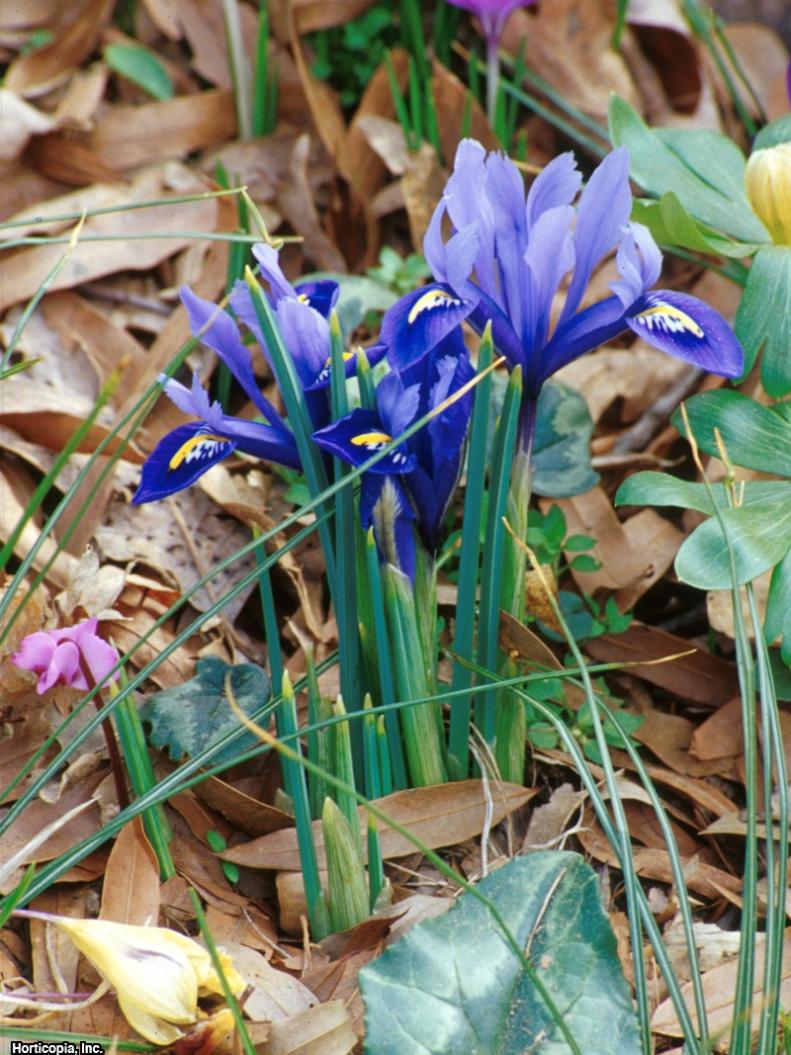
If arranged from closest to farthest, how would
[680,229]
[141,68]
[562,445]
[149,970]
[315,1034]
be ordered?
[149,970], [315,1034], [680,229], [562,445], [141,68]

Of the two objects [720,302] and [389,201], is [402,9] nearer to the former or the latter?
[389,201]

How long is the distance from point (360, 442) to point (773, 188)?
2.70 ft

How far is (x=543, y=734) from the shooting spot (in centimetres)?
176

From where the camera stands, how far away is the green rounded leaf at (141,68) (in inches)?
108

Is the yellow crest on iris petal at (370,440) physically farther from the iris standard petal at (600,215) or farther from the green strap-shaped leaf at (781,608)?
the green strap-shaped leaf at (781,608)

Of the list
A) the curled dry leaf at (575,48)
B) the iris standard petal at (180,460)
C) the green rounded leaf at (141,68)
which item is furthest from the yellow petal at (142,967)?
the curled dry leaf at (575,48)

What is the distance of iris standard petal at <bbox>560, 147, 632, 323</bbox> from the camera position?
143 centimetres

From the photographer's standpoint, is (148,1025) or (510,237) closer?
(148,1025)

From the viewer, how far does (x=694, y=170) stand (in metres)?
1.99

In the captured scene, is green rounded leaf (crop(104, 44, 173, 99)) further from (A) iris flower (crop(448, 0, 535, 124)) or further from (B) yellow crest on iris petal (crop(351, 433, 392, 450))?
(B) yellow crest on iris petal (crop(351, 433, 392, 450))

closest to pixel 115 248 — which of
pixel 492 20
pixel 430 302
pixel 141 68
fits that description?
pixel 141 68

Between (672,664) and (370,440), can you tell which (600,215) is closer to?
(370,440)

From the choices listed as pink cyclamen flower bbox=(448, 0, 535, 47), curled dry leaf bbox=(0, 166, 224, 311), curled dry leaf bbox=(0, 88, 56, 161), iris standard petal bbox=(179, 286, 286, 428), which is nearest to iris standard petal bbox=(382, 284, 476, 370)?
iris standard petal bbox=(179, 286, 286, 428)

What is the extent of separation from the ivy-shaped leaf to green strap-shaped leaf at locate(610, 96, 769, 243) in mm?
1043
